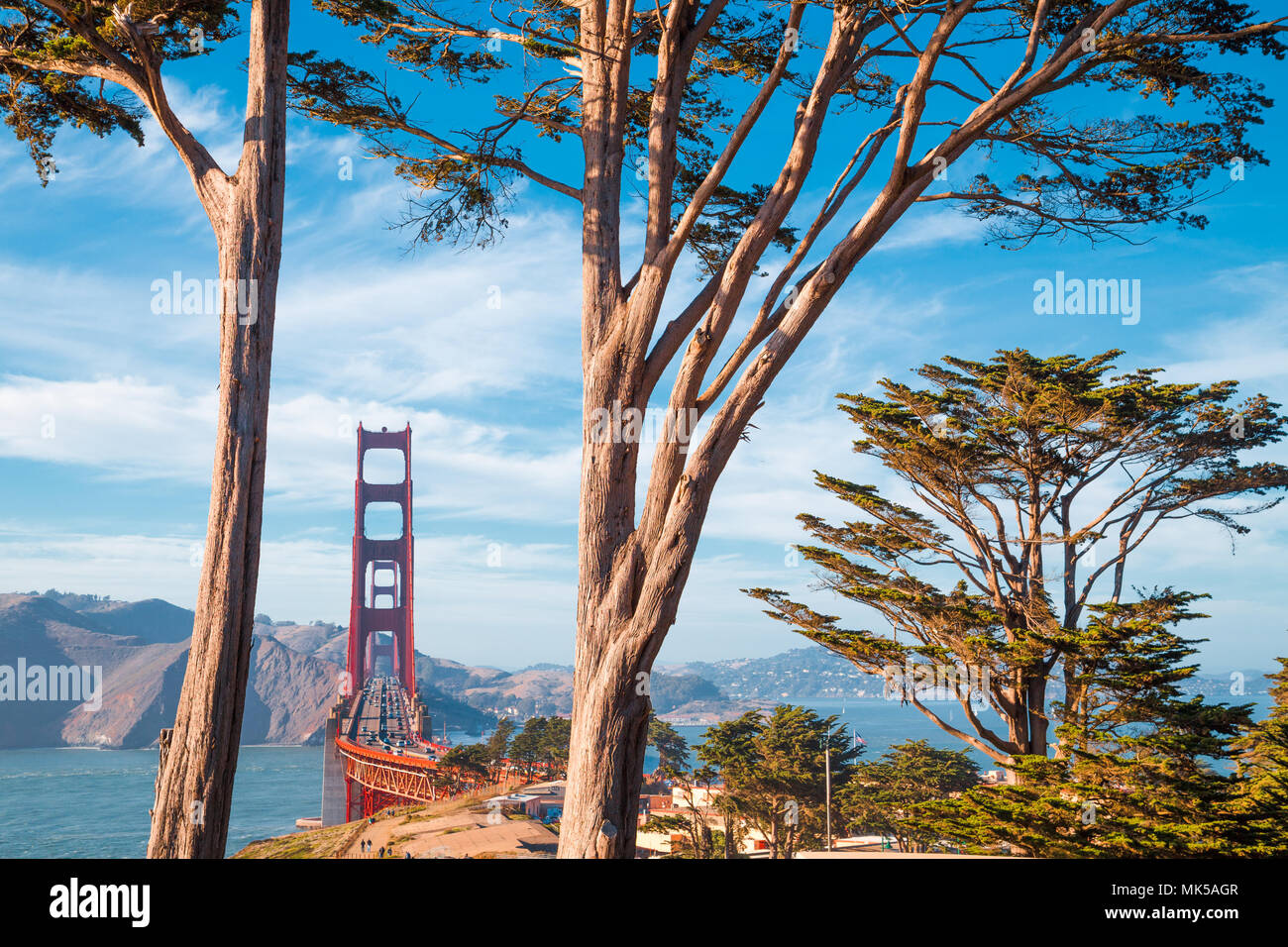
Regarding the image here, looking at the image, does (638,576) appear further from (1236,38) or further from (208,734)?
(1236,38)

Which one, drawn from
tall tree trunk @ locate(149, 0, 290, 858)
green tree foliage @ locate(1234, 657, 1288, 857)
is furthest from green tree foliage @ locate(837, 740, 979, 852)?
tall tree trunk @ locate(149, 0, 290, 858)

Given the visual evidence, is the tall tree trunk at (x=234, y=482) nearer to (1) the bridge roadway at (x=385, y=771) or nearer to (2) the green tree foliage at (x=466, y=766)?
(1) the bridge roadway at (x=385, y=771)

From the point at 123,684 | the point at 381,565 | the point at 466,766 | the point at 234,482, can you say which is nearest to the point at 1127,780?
the point at 234,482

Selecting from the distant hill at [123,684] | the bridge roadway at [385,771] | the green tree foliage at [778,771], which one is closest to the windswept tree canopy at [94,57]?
the green tree foliage at [778,771]

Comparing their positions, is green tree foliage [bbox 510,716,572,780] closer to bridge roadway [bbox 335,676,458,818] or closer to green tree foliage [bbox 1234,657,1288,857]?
bridge roadway [bbox 335,676,458,818]

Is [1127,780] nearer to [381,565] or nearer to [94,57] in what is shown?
[94,57]

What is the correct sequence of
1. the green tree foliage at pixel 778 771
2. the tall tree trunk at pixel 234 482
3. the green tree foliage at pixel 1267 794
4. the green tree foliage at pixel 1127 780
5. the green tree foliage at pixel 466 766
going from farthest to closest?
the green tree foliage at pixel 466 766 < the green tree foliage at pixel 778 771 < the green tree foliage at pixel 1127 780 < the green tree foliage at pixel 1267 794 < the tall tree trunk at pixel 234 482
